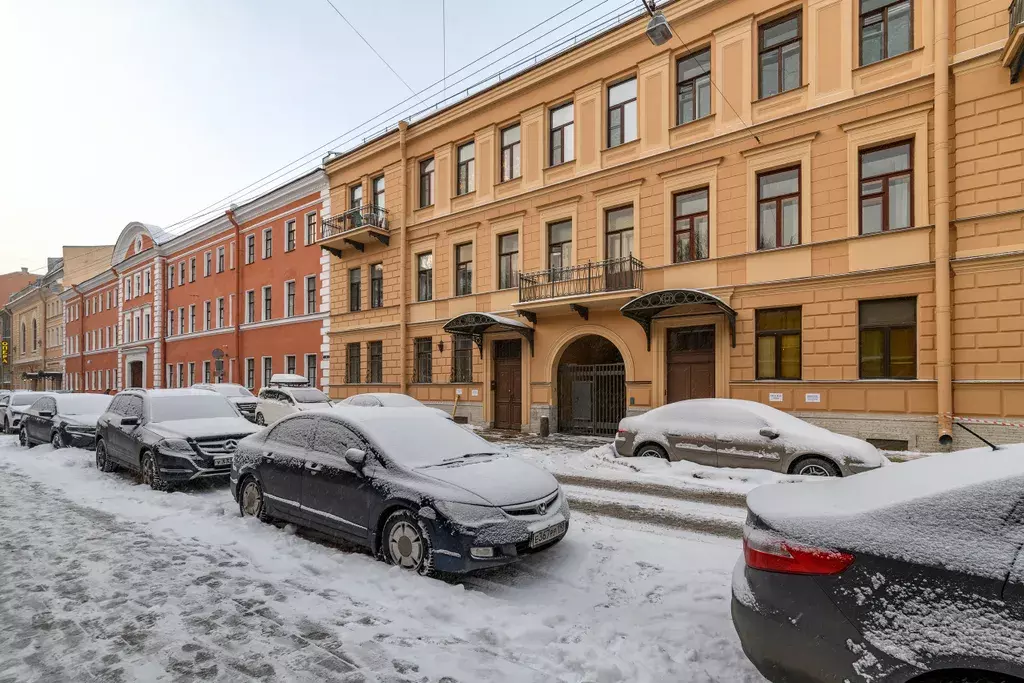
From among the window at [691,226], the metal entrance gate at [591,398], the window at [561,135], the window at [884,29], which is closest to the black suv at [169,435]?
the metal entrance gate at [591,398]

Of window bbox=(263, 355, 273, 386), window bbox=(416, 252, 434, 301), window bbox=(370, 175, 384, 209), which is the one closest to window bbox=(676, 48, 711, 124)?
window bbox=(416, 252, 434, 301)

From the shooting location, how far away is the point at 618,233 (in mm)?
16469

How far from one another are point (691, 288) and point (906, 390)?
5.22 m

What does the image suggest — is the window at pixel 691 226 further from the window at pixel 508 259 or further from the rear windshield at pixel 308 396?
the rear windshield at pixel 308 396

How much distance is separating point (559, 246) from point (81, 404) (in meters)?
13.8

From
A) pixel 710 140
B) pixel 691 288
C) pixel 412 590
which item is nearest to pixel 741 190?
pixel 710 140

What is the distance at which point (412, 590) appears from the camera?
4.49m

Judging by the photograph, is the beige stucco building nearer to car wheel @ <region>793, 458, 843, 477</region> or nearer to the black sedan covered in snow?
car wheel @ <region>793, 458, 843, 477</region>

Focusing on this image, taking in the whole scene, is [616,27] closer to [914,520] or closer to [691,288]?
[691,288]

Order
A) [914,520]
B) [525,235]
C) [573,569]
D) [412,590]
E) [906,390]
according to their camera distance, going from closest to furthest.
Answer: [914,520]
[412,590]
[573,569]
[906,390]
[525,235]

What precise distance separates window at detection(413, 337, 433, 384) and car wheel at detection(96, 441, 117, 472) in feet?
38.3

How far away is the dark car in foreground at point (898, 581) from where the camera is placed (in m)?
2.21

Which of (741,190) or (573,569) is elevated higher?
(741,190)

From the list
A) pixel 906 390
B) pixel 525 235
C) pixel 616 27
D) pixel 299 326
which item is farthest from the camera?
pixel 299 326
